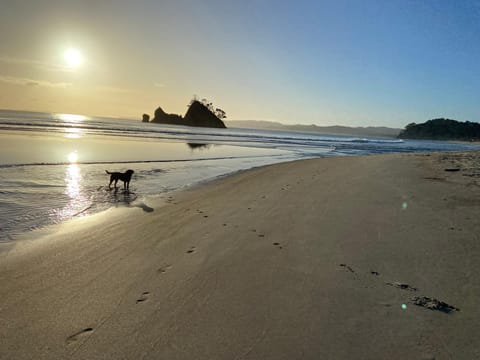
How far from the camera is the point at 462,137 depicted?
4173 inches

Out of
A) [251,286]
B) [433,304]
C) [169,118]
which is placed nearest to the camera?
[433,304]

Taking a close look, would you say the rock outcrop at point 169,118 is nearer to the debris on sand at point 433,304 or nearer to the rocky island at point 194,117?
the rocky island at point 194,117

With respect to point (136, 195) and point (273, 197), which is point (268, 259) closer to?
point (273, 197)

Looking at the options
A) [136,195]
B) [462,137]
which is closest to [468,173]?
[136,195]

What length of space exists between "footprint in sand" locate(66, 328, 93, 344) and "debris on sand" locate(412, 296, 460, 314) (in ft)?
10.2

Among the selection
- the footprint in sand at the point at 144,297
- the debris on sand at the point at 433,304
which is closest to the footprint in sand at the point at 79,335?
the footprint in sand at the point at 144,297

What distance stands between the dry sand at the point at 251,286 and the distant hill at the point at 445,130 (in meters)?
121

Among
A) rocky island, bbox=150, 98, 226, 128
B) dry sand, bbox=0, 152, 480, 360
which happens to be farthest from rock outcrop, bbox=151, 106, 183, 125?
dry sand, bbox=0, 152, 480, 360

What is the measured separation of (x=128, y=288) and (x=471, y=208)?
6444mm

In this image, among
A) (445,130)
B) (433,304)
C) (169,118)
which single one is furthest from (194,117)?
(433,304)

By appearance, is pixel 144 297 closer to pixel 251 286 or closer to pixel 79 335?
pixel 79 335

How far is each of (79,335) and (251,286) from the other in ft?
5.67

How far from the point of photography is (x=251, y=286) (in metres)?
3.38

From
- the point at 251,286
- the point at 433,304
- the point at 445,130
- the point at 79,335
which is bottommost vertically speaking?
the point at 79,335
